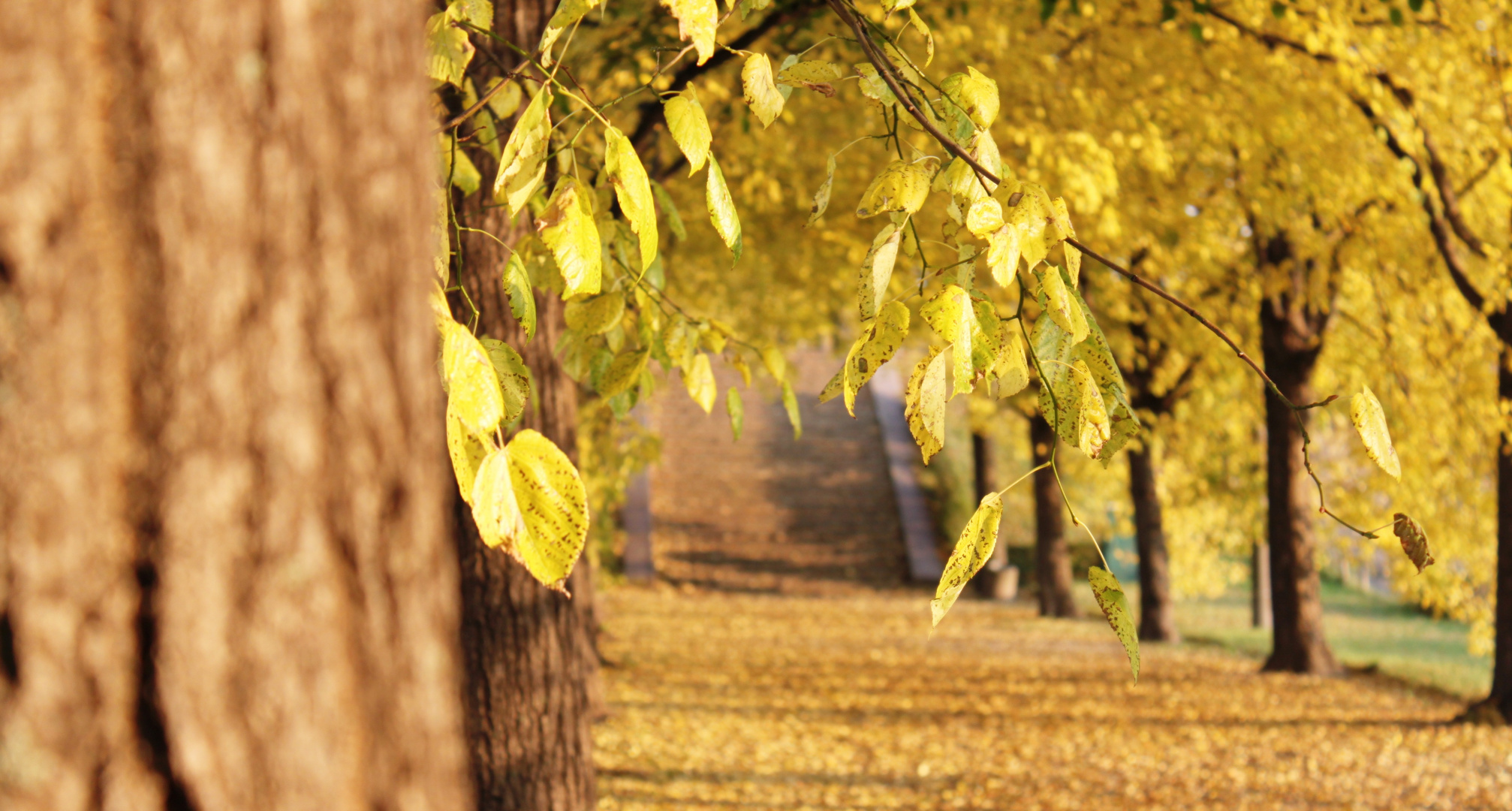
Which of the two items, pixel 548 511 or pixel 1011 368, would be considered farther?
pixel 1011 368

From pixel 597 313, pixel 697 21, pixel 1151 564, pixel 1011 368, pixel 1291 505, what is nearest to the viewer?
pixel 697 21

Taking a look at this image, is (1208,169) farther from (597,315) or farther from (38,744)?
(38,744)

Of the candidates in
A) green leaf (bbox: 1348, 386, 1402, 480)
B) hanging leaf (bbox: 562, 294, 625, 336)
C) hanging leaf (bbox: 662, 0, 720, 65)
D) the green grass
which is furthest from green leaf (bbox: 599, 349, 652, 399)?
the green grass

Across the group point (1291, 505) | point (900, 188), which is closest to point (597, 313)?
point (900, 188)

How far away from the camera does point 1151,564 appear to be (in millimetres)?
12352

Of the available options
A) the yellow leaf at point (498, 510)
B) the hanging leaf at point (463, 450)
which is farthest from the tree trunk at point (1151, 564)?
the yellow leaf at point (498, 510)

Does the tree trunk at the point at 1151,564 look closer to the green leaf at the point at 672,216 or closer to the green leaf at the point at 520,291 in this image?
the green leaf at the point at 672,216

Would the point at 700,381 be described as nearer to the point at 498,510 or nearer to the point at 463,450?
the point at 463,450

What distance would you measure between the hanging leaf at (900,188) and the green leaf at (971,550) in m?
0.44

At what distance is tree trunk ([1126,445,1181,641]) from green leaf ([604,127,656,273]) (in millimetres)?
11646

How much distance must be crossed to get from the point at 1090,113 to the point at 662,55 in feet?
8.48

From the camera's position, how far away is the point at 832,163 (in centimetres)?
166

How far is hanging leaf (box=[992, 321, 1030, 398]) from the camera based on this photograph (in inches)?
58.8

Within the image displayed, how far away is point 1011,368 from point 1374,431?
0.49m
